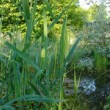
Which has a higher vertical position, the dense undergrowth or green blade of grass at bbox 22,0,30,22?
green blade of grass at bbox 22,0,30,22

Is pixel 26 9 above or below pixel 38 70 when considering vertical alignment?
above

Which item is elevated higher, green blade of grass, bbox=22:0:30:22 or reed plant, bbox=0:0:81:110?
green blade of grass, bbox=22:0:30:22

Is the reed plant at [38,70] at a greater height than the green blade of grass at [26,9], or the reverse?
the green blade of grass at [26,9]

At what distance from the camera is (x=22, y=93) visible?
1.73m

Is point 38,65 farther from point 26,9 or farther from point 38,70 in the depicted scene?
point 26,9

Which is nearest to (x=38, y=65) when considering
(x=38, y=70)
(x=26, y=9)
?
(x=38, y=70)

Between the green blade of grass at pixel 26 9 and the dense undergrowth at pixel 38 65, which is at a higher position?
the green blade of grass at pixel 26 9

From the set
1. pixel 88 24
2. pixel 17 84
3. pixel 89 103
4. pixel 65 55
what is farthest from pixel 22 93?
pixel 88 24

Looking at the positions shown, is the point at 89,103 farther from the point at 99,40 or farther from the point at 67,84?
the point at 99,40

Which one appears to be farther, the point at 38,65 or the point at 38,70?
the point at 38,65

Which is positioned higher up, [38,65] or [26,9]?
[26,9]

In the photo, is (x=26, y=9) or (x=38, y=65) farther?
(x=38, y=65)

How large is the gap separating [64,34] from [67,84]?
15.2 feet

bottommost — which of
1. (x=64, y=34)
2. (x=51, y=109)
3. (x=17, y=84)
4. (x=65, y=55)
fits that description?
(x=51, y=109)
